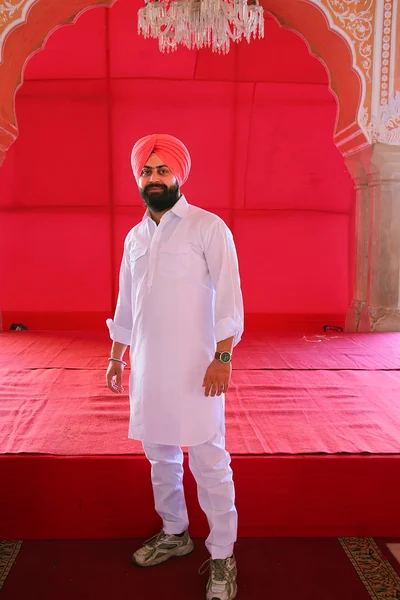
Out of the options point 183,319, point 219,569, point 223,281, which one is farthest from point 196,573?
point 223,281

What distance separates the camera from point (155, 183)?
6.40 feet

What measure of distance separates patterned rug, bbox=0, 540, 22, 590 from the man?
2.06 feet

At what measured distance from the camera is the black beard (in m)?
1.95

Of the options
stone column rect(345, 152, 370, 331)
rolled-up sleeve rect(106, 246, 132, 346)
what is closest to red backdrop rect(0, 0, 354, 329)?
stone column rect(345, 152, 370, 331)

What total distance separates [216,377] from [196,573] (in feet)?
2.26

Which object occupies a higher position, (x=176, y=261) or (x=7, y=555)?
(x=176, y=261)

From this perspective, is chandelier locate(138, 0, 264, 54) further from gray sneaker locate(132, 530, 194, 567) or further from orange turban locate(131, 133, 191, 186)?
gray sneaker locate(132, 530, 194, 567)

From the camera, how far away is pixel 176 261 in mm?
1905

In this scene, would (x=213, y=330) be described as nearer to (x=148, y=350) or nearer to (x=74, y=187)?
(x=148, y=350)

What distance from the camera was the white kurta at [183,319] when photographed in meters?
1.88

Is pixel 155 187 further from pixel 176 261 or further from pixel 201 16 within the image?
pixel 201 16

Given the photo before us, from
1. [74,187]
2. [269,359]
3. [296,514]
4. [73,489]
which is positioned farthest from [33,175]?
[296,514]

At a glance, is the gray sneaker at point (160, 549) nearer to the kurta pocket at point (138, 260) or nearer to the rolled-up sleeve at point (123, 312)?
the rolled-up sleeve at point (123, 312)

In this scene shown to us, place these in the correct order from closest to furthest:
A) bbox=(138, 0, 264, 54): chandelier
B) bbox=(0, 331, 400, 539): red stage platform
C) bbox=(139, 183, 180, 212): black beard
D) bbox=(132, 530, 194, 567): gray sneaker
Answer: bbox=(139, 183, 180, 212): black beard
bbox=(132, 530, 194, 567): gray sneaker
bbox=(0, 331, 400, 539): red stage platform
bbox=(138, 0, 264, 54): chandelier
